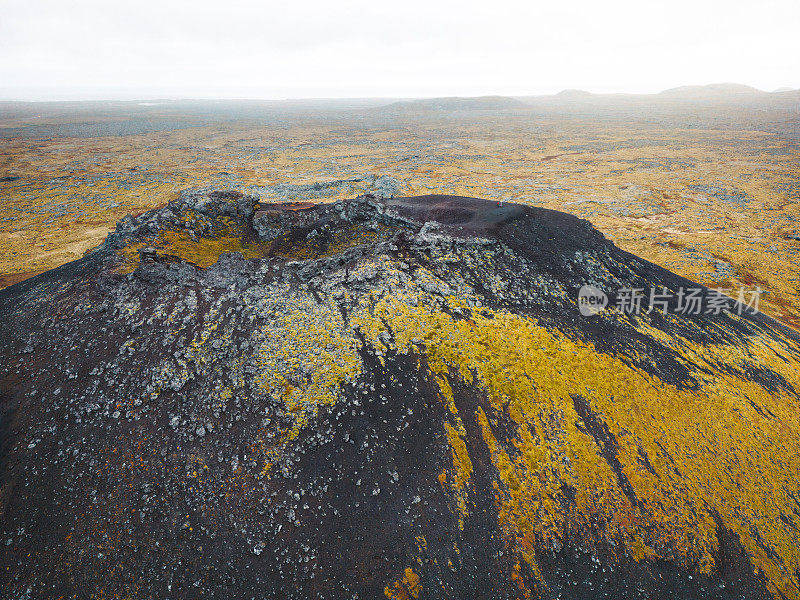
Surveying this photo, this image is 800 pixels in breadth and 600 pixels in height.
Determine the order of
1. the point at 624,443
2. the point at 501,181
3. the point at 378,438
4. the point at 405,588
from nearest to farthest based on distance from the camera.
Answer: the point at 405,588
the point at 378,438
the point at 624,443
the point at 501,181

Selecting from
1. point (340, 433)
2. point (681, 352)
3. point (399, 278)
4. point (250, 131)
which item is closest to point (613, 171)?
point (681, 352)

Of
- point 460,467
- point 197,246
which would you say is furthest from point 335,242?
point 460,467

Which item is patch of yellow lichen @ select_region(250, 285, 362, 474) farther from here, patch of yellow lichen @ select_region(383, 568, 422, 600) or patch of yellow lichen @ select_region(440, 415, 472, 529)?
patch of yellow lichen @ select_region(383, 568, 422, 600)

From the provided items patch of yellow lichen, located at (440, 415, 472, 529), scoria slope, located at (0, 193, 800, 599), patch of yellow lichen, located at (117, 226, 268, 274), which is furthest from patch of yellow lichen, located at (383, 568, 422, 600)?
patch of yellow lichen, located at (117, 226, 268, 274)

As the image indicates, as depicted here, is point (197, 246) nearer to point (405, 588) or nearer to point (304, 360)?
point (304, 360)

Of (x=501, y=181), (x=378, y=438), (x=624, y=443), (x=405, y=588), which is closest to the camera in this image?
(x=405, y=588)

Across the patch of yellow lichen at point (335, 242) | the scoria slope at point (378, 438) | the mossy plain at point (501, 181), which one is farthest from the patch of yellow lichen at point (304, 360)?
the mossy plain at point (501, 181)
